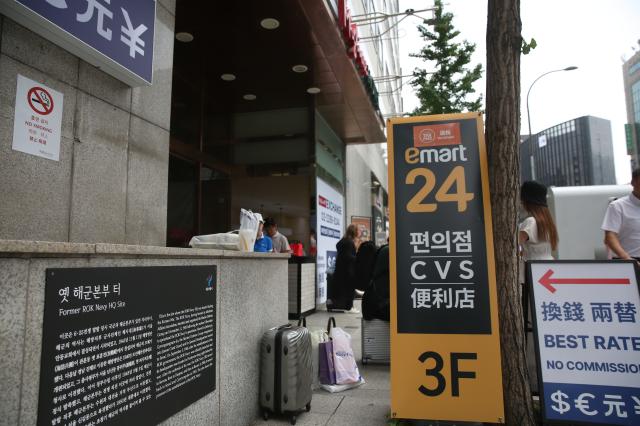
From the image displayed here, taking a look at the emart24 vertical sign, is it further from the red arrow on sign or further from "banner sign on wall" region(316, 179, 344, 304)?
"banner sign on wall" region(316, 179, 344, 304)

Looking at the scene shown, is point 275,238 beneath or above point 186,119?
beneath

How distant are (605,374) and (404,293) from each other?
1.45 metres

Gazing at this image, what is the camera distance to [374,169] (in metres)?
21.4

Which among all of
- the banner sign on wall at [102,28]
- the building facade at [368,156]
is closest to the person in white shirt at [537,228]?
the banner sign on wall at [102,28]

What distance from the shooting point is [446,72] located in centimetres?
1653

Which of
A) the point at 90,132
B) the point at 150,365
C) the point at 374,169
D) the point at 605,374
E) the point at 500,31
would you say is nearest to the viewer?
the point at 150,365

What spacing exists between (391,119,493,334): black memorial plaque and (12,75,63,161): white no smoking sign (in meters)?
2.56

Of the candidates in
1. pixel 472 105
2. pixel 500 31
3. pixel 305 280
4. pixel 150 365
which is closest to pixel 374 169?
pixel 472 105

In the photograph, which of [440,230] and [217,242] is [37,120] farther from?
[440,230]

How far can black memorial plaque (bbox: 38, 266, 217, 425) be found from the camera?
1729mm

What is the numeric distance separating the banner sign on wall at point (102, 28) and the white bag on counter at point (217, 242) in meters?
1.50

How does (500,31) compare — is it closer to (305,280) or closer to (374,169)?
(305,280)

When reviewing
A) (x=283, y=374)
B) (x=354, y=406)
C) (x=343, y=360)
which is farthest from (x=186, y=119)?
(x=354, y=406)

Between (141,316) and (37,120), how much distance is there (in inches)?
70.4
